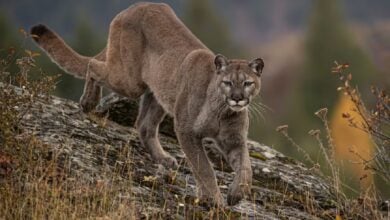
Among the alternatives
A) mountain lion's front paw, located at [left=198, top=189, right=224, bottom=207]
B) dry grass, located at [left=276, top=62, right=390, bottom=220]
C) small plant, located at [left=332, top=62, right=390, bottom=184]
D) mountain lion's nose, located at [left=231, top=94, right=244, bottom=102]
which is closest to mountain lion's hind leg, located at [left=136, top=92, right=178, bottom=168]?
mountain lion's front paw, located at [left=198, top=189, right=224, bottom=207]

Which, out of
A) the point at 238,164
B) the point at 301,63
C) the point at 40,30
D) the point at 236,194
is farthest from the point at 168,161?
the point at 301,63

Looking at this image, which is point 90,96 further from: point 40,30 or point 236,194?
point 236,194

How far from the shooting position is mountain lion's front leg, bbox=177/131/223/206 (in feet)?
27.3

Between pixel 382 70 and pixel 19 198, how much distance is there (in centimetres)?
299

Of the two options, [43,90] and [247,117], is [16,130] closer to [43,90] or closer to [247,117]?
[43,90]

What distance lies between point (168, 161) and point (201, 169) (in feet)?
2.88

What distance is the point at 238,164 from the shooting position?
8.59m

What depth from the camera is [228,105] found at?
8602 mm

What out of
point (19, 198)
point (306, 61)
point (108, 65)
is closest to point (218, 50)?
point (306, 61)

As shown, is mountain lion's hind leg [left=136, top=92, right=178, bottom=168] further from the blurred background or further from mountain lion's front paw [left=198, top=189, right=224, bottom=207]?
the blurred background

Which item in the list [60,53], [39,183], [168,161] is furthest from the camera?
[60,53]

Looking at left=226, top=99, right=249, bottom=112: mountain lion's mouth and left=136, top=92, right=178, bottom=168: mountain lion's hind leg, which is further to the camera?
left=136, top=92, right=178, bottom=168: mountain lion's hind leg

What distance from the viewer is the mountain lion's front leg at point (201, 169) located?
8.34m

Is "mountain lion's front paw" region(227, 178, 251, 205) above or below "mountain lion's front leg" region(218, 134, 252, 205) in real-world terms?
below
